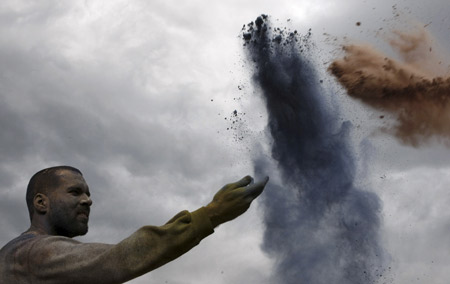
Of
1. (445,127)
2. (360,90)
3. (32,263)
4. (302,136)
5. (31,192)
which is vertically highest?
(302,136)

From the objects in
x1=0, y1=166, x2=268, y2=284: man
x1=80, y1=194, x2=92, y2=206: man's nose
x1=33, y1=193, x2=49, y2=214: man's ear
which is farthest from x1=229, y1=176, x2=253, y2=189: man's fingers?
x1=33, y1=193, x2=49, y2=214: man's ear

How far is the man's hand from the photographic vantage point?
6980mm

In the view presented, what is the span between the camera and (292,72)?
142 feet

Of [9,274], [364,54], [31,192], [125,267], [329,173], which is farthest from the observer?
[329,173]

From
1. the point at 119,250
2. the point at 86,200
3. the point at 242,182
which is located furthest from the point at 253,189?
the point at 86,200

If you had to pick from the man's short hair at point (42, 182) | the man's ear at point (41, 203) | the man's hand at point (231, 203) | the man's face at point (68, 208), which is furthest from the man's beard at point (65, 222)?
the man's hand at point (231, 203)

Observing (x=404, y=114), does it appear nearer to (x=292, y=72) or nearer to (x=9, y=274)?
(x=292, y=72)

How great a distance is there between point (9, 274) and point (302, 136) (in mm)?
36186

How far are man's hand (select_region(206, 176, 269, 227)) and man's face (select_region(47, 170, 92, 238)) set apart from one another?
1746 mm

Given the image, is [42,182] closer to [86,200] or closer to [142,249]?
[86,200]

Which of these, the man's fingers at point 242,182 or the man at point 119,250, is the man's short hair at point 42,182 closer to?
the man at point 119,250

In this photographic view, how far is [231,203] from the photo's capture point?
6977 mm

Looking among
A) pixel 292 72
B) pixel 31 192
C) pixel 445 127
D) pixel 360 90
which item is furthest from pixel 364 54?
pixel 31 192

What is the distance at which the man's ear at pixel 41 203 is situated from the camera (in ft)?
26.3
